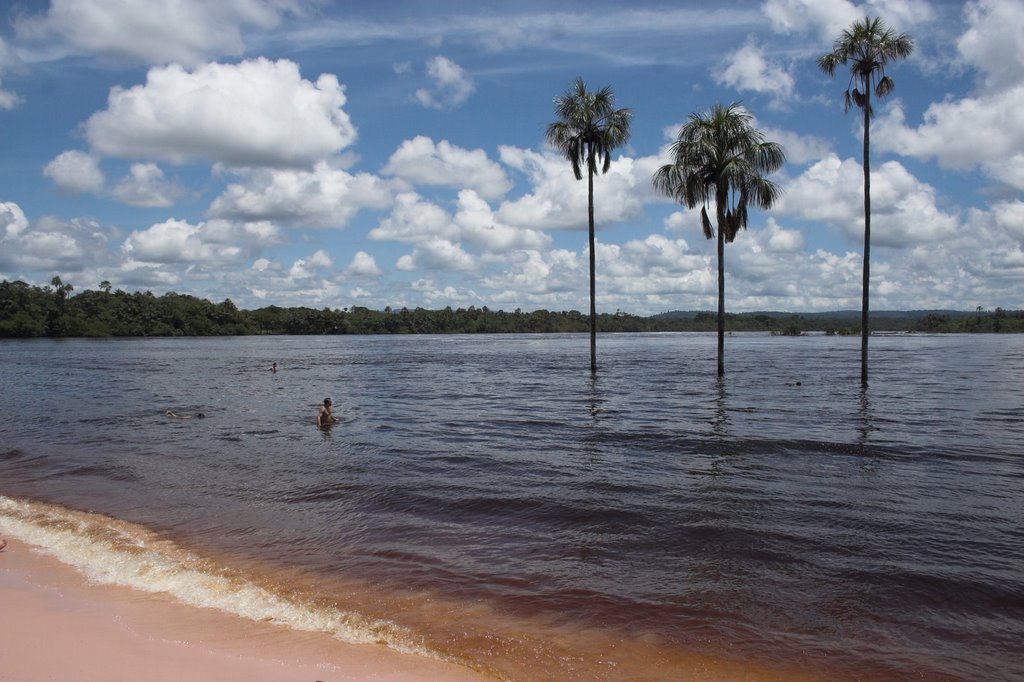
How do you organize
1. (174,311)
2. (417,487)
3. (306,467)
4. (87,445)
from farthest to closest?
A: (174,311)
(87,445)
(306,467)
(417,487)

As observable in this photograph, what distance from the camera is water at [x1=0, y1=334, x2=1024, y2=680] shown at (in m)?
7.03

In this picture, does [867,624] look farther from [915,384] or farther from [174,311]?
[174,311]

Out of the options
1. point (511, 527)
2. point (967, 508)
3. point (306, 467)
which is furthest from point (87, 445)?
point (967, 508)

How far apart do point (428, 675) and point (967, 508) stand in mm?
10325

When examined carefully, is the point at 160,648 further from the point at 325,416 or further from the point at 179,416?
the point at 179,416

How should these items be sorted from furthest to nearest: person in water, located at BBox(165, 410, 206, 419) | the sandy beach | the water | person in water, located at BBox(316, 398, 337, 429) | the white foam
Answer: person in water, located at BBox(165, 410, 206, 419) < person in water, located at BBox(316, 398, 337, 429) < the white foam < the water < the sandy beach

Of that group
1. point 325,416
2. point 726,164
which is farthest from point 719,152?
point 325,416

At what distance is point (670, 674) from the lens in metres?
6.29

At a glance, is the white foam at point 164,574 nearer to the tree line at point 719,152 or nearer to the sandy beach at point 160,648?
the sandy beach at point 160,648

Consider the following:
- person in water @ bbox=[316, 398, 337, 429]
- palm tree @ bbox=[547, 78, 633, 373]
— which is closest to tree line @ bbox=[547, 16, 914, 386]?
palm tree @ bbox=[547, 78, 633, 373]

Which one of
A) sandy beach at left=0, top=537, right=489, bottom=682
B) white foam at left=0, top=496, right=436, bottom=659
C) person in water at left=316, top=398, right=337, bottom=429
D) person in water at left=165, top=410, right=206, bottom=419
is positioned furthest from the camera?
person in water at left=165, top=410, right=206, bottom=419

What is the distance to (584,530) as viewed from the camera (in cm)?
1076

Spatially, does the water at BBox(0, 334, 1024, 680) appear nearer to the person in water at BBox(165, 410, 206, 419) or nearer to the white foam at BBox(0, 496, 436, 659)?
the white foam at BBox(0, 496, 436, 659)

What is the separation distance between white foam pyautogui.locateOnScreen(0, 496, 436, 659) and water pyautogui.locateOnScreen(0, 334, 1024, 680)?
5cm
